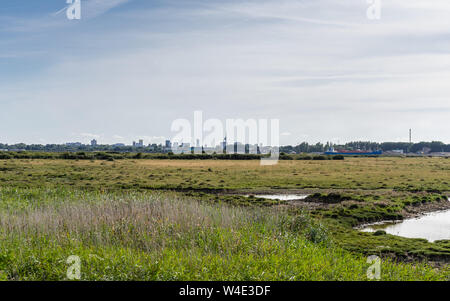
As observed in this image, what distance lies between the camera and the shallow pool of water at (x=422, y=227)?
21.9 m

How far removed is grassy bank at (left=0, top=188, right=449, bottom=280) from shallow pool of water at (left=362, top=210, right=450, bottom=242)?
8131 millimetres

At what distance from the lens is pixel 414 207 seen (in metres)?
30.2

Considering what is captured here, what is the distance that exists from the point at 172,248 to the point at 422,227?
17.8m

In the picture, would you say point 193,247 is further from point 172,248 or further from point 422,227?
point 422,227

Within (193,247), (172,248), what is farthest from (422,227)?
(172,248)

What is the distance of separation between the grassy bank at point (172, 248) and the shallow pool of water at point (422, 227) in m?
8.13

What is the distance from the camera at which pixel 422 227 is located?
24.2m

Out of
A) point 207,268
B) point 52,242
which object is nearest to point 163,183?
point 52,242

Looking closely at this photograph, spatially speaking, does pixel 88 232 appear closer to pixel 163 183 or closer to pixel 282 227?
pixel 282 227

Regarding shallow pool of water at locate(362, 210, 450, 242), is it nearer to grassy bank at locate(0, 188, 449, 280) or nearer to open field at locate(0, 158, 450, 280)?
open field at locate(0, 158, 450, 280)

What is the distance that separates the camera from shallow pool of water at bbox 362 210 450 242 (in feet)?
71.8

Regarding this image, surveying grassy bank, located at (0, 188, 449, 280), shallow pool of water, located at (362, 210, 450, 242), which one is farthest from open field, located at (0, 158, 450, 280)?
shallow pool of water, located at (362, 210, 450, 242)

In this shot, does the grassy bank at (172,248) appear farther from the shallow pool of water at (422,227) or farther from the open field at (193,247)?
the shallow pool of water at (422,227)
